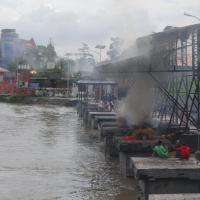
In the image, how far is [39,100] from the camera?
6738cm

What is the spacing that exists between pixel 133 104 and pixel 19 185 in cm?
702

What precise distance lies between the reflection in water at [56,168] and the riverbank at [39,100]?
30117 millimetres

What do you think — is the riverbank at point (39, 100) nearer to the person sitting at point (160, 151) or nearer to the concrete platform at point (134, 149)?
the concrete platform at point (134, 149)

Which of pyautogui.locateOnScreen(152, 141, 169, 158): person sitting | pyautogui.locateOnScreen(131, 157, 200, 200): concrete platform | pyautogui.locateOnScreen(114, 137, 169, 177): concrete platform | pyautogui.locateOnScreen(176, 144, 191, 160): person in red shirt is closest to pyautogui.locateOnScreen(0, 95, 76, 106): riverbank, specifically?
pyautogui.locateOnScreen(114, 137, 169, 177): concrete platform

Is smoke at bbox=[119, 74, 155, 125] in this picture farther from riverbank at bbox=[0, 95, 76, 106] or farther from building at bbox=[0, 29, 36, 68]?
building at bbox=[0, 29, 36, 68]

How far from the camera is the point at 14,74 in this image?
9500 centimetres

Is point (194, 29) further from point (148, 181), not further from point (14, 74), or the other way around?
point (14, 74)

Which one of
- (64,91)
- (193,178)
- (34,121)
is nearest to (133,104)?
(193,178)

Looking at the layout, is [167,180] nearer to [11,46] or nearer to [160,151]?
[160,151]

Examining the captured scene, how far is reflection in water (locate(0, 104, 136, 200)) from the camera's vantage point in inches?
598

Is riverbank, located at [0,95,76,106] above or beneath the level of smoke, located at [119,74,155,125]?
beneath

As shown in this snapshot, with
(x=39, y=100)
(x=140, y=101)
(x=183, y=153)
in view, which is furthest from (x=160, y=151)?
(x=39, y=100)

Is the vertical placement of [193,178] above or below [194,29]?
below

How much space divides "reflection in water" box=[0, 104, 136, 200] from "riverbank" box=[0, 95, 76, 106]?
98.8 ft
